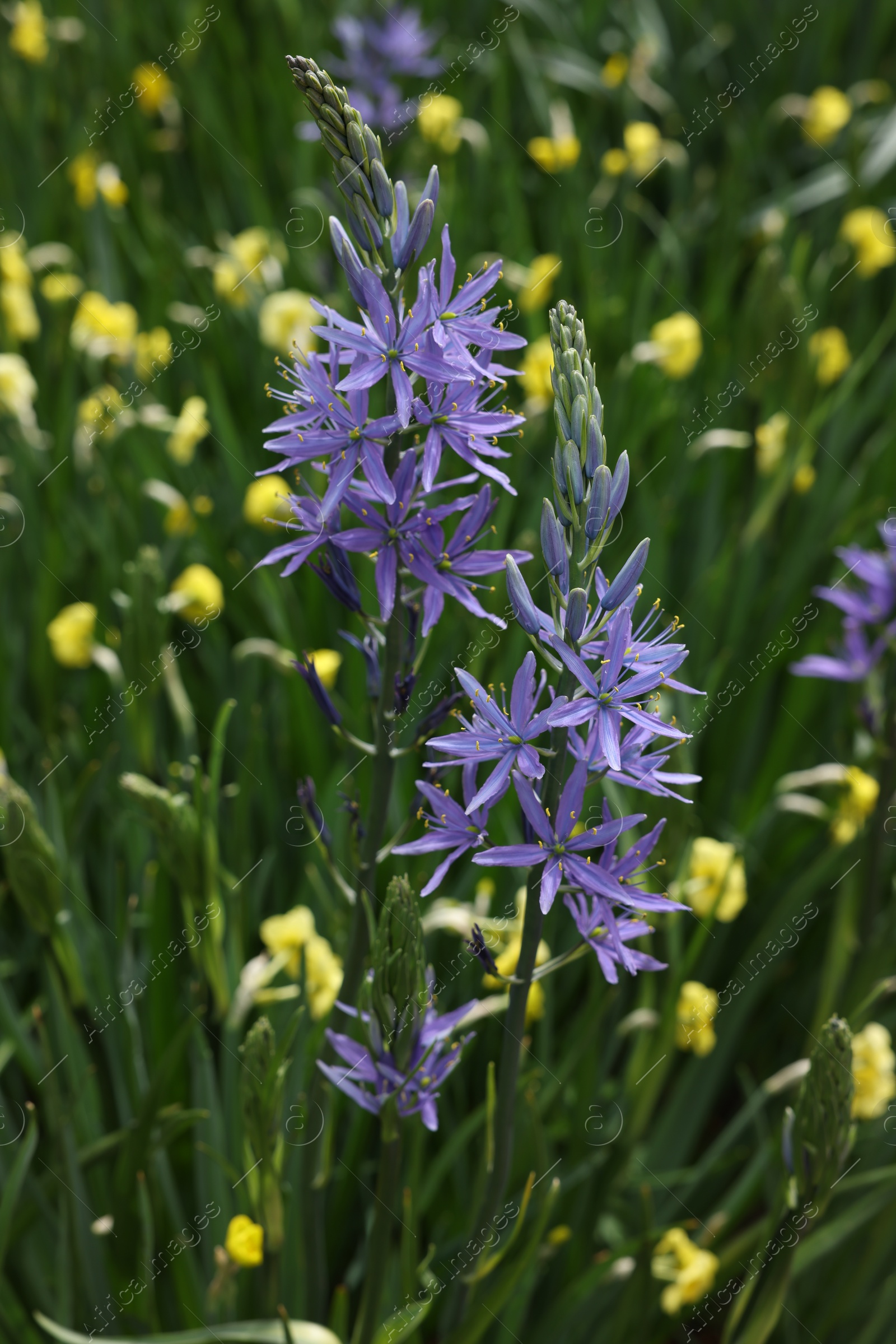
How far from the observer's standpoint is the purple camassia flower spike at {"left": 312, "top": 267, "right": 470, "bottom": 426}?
118cm

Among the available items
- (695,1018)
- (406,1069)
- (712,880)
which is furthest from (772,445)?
(406,1069)

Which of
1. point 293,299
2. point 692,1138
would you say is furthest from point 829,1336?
point 293,299

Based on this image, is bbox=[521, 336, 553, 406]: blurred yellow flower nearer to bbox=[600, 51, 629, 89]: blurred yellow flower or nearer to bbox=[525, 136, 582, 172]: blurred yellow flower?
bbox=[525, 136, 582, 172]: blurred yellow flower

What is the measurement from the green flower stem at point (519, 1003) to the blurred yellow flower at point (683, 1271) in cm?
50

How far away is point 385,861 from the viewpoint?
2047mm

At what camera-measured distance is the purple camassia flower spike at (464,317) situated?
47.4 inches

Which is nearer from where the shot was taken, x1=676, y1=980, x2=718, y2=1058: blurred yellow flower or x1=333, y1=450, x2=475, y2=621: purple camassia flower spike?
x1=333, y1=450, x2=475, y2=621: purple camassia flower spike

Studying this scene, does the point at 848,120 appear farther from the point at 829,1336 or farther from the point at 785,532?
the point at 829,1336

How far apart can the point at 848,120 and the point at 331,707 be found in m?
4.35

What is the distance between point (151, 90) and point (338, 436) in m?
4.20

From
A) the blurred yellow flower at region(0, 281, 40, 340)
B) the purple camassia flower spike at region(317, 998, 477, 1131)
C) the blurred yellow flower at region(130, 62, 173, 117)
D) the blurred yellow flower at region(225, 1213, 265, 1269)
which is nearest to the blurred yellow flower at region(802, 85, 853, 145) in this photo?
the blurred yellow flower at region(130, 62, 173, 117)

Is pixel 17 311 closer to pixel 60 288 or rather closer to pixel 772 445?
pixel 60 288

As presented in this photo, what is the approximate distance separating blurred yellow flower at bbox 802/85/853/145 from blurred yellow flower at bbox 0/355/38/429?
3.27 m

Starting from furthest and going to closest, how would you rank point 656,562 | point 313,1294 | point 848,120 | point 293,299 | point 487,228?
point 848,120
point 487,228
point 293,299
point 656,562
point 313,1294
